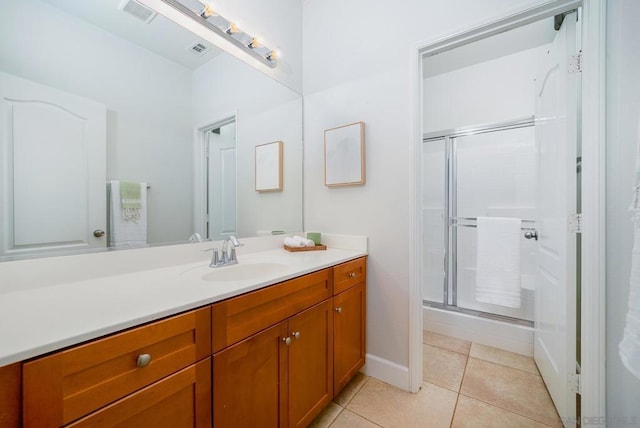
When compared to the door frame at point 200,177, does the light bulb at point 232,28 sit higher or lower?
higher

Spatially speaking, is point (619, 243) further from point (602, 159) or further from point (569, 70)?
point (569, 70)

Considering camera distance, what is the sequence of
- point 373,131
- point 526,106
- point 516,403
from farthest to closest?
point 526,106 → point 373,131 → point 516,403

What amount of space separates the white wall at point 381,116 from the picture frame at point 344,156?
0.05 metres

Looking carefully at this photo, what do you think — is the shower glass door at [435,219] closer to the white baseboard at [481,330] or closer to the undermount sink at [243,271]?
the white baseboard at [481,330]

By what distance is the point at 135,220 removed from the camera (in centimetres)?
111

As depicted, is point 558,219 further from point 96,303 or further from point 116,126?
point 116,126

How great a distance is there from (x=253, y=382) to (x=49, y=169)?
1041 mm

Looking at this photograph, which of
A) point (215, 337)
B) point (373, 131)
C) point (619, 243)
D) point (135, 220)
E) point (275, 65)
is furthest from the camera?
point (275, 65)

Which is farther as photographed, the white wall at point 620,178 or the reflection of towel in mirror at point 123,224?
the reflection of towel in mirror at point 123,224

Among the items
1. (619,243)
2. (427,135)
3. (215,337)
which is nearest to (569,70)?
(619,243)

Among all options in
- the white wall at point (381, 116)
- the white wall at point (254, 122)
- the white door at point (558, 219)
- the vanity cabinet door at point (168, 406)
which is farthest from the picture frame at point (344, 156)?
the vanity cabinet door at point (168, 406)

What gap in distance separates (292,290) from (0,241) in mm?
969

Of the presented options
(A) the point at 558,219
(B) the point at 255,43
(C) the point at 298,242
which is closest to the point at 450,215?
(A) the point at 558,219

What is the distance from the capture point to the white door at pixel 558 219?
116cm
